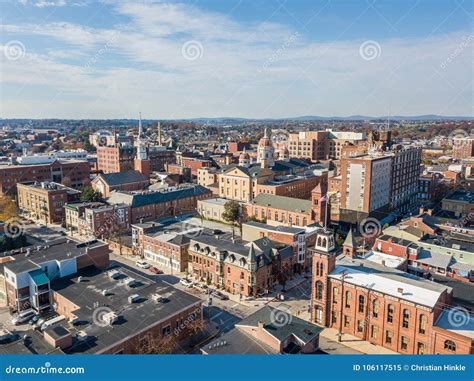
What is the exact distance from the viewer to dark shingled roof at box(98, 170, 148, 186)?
46.5 metres

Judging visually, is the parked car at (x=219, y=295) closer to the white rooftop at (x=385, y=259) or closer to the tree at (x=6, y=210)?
the white rooftop at (x=385, y=259)

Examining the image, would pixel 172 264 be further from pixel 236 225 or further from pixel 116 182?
pixel 116 182

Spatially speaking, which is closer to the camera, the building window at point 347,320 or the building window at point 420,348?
the building window at point 420,348

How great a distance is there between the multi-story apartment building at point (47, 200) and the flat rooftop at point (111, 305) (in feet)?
71.3

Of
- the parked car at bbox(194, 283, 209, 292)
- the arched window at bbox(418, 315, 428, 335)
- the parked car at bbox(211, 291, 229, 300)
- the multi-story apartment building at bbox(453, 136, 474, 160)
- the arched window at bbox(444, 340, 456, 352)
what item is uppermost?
the multi-story apartment building at bbox(453, 136, 474, 160)

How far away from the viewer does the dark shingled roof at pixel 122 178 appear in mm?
46469

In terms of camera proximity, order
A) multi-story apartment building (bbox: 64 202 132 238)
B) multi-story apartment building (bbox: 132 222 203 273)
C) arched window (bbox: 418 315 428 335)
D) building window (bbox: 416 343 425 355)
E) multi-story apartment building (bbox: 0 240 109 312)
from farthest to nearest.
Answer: multi-story apartment building (bbox: 64 202 132 238) < multi-story apartment building (bbox: 132 222 203 273) < multi-story apartment building (bbox: 0 240 109 312) < building window (bbox: 416 343 425 355) < arched window (bbox: 418 315 428 335)

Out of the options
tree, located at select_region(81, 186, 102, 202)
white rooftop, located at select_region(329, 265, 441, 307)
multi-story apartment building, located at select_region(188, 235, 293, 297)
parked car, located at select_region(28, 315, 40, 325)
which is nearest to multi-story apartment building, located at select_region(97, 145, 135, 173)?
tree, located at select_region(81, 186, 102, 202)

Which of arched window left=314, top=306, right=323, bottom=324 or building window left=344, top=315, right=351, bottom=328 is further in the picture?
arched window left=314, top=306, right=323, bottom=324

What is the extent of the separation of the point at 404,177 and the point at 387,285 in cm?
2967

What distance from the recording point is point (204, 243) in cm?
2638

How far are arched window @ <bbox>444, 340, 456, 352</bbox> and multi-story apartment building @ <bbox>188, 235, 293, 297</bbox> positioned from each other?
10.8 meters

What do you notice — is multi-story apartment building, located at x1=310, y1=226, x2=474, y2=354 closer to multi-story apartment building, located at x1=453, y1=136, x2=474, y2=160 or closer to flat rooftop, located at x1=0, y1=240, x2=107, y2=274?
flat rooftop, located at x1=0, y1=240, x2=107, y2=274

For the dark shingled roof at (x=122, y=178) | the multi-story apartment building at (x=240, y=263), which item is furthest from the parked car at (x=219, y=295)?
the dark shingled roof at (x=122, y=178)
